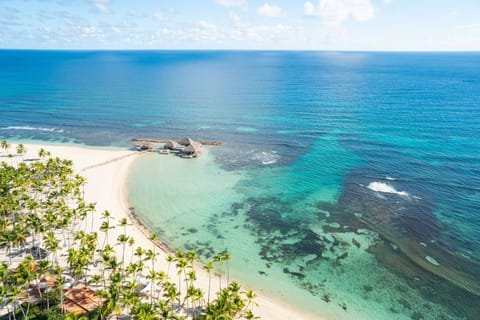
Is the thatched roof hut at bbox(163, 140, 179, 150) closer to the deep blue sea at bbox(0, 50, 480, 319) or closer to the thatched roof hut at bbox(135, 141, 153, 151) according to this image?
the thatched roof hut at bbox(135, 141, 153, 151)

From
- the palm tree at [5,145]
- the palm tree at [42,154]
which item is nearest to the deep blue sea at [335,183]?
the palm tree at [5,145]

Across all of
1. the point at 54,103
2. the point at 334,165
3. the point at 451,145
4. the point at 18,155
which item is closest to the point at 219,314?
the point at 334,165

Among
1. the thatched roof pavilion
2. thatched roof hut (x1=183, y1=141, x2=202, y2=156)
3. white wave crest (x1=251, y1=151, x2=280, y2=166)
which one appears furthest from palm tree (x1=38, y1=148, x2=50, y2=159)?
white wave crest (x1=251, y1=151, x2=280, y2=166)

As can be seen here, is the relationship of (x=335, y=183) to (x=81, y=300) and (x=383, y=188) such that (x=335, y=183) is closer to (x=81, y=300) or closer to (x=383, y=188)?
(x=383, y=188)

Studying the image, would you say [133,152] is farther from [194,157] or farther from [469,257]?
[469,257]

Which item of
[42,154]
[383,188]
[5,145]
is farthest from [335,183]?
[5,145]
